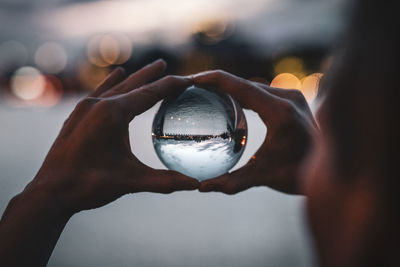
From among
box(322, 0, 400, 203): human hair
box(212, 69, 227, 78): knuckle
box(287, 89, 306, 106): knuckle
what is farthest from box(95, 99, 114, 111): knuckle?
box(322, 0, 400, 203): human hair

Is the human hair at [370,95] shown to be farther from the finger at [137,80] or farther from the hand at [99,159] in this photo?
the finger at [137,80]

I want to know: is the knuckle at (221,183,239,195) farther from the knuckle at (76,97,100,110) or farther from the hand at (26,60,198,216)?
the knuckle at (76,97,100,110)

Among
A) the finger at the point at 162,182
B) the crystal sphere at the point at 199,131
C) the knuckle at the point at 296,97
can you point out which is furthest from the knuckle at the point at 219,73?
the finger at the point at 162,182

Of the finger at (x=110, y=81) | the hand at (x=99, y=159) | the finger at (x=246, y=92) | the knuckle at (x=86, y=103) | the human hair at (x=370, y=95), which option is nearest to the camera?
the human hair at (x=370, y=95)

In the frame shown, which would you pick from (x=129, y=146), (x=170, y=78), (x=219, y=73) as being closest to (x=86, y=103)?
(x=129, y=146)

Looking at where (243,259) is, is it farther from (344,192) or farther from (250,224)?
(344,192)

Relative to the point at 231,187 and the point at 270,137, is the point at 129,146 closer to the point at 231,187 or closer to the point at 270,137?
the point at 231,187

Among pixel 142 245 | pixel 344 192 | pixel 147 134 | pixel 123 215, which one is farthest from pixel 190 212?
pixel 147 134
